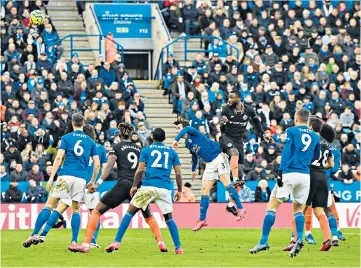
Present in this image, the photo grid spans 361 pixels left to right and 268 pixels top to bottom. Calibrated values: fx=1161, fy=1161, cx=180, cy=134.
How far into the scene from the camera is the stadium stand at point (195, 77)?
35375mm

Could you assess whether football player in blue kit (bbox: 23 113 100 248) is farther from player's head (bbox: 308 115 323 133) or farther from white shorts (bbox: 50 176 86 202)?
player's head (bbox: 308 115 323 133)

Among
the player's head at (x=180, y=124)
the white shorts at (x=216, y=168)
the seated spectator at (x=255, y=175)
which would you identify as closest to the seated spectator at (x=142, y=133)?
the seated spectator at (x=255, y=175)

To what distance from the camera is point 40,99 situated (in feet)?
118

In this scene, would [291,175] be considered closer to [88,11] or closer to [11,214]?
[11,214]

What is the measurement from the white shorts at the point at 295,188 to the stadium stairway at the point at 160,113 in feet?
54.2

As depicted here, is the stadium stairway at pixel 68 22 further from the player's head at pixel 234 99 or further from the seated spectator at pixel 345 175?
the player's head at pixel 234 99

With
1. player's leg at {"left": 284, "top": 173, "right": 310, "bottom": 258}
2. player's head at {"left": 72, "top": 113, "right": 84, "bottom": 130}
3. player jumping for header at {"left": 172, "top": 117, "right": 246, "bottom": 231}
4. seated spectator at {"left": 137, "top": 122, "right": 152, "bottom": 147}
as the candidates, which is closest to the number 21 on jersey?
player's head at {"left": 72, "top": 113, "right": 84, "bottom": 130}

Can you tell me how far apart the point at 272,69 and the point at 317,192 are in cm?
1961

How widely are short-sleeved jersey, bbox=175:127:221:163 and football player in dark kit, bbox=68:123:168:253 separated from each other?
239cm

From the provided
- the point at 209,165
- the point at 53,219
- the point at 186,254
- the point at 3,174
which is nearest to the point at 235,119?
the point at 209,165

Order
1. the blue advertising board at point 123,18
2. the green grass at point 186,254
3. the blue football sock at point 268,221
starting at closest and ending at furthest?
the green grass at point 186,254, the blue football sock at point 268,221, the blue advertising board at point 123,18

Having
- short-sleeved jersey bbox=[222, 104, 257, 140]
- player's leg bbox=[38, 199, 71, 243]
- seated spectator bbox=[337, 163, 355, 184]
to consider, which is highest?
short-sleeved jersey bbox=[222, 104, 257, 140]

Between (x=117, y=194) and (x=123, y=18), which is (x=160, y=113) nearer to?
(x=123, y=18)

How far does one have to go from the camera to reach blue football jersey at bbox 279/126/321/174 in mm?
19875
